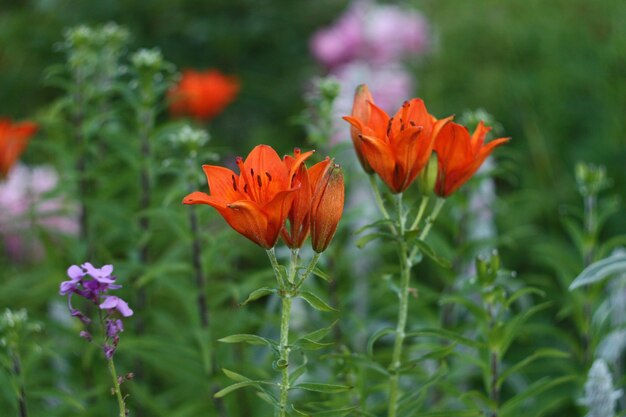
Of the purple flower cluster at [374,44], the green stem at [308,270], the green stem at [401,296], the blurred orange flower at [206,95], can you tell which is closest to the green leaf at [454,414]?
the green stem at [401,296]

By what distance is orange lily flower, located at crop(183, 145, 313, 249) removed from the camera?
1.03 m

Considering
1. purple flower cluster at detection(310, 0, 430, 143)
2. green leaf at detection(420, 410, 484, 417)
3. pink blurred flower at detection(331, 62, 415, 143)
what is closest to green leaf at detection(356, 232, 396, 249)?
green leaf at detection(420, 410, 484, 417)

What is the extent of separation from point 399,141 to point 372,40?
8.69 feet

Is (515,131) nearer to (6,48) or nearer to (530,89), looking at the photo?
(530,89)

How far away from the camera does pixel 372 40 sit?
3705mm

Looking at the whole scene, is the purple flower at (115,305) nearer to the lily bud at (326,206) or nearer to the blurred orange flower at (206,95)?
the lily bud at (326,206)

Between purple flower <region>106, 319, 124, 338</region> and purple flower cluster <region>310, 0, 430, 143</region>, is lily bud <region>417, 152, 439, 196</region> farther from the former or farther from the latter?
purple flower cluster <region>310, 0, 430, 143</region>

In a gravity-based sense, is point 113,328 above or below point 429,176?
below

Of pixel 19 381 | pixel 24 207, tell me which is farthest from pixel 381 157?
pixel 24 207

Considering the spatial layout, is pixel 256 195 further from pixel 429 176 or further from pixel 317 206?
pixel 429 176

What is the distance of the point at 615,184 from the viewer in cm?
289

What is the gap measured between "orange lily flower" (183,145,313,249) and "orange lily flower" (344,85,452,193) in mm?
131

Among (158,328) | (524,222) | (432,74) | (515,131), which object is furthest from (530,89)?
(158,328)

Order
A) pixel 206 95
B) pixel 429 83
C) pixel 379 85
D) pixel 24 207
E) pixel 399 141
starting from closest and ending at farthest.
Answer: pixel 399 141, pixel 24 207, pixel 206 95, pixel 379 85, pixel 429 83
